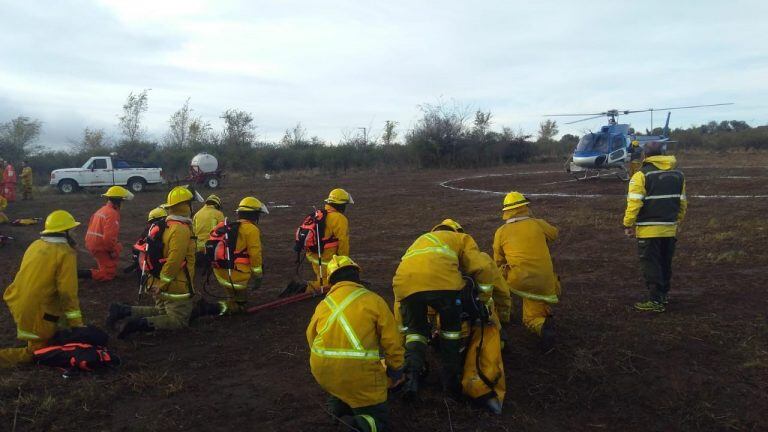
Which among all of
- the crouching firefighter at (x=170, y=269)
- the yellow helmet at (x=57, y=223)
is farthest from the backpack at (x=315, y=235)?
the yellow helmet at (x=57, y=223)

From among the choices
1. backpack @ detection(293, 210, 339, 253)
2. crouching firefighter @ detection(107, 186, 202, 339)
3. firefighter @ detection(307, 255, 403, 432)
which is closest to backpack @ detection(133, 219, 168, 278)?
crouching firefighter @ detection(107, 186, 202, 339)

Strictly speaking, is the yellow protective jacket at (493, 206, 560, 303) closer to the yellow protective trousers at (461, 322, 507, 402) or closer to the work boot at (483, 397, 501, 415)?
the yellow protective trousers at (461, 322, 507, 402)

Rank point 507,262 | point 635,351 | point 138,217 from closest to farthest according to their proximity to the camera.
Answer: point 635,351, point 507,262, point 138,217

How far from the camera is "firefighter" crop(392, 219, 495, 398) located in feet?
13.7

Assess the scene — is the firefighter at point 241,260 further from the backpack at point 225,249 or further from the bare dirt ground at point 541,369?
the bare dirt ground at point 541,369

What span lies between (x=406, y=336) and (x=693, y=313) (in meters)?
3.76

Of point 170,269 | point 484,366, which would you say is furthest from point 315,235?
point 484,366

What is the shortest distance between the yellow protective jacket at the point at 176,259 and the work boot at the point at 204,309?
285mm

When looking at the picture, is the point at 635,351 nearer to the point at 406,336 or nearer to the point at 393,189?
the point at 406,336

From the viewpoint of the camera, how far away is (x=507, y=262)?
561 cm

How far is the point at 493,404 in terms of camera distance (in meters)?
4.20

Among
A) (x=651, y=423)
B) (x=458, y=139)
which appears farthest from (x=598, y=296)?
Answer: (x=458, y=139)

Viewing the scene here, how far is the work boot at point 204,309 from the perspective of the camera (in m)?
6.49

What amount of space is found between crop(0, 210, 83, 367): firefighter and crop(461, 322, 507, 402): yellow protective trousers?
12.2 feet
